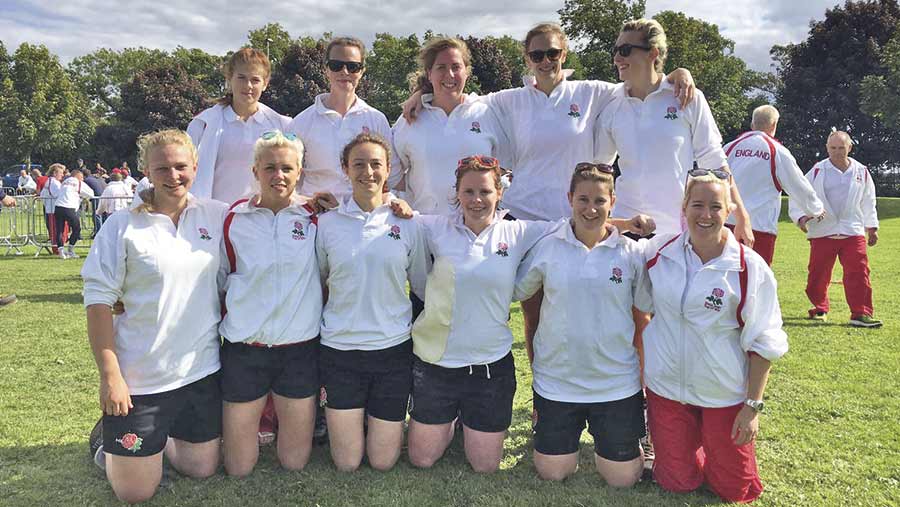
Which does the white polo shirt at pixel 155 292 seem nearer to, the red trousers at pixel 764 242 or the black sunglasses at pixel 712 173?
the black sunglasses at pixel 712 173

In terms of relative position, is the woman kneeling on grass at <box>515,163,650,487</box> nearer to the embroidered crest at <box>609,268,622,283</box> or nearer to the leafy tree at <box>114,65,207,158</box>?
the embroidered crest at <box>609,268,622,283</box>

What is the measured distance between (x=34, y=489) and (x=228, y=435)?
3.83 feet

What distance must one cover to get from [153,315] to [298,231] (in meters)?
0.98

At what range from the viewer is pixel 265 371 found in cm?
397

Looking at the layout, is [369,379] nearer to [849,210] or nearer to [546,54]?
[546,54]

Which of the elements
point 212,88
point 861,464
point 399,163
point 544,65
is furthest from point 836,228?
point 212,88

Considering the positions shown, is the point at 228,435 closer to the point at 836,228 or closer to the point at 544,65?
the point at 544,65

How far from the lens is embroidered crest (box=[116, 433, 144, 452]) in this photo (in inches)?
143

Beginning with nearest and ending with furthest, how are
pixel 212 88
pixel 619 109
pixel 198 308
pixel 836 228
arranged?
1. pixel 198 308
2. pixel 619 109
3. pixel 836 228
4. pixel 212 88

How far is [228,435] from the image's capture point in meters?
4.01

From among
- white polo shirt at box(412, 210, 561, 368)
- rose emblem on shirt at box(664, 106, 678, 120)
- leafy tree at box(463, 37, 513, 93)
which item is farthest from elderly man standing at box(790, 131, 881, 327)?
leafy tree at box(463, 37, 513, 93)

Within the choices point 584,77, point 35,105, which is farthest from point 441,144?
point 35,105

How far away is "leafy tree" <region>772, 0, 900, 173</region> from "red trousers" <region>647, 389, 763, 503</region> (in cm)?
4381

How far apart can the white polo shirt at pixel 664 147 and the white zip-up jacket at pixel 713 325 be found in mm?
561
